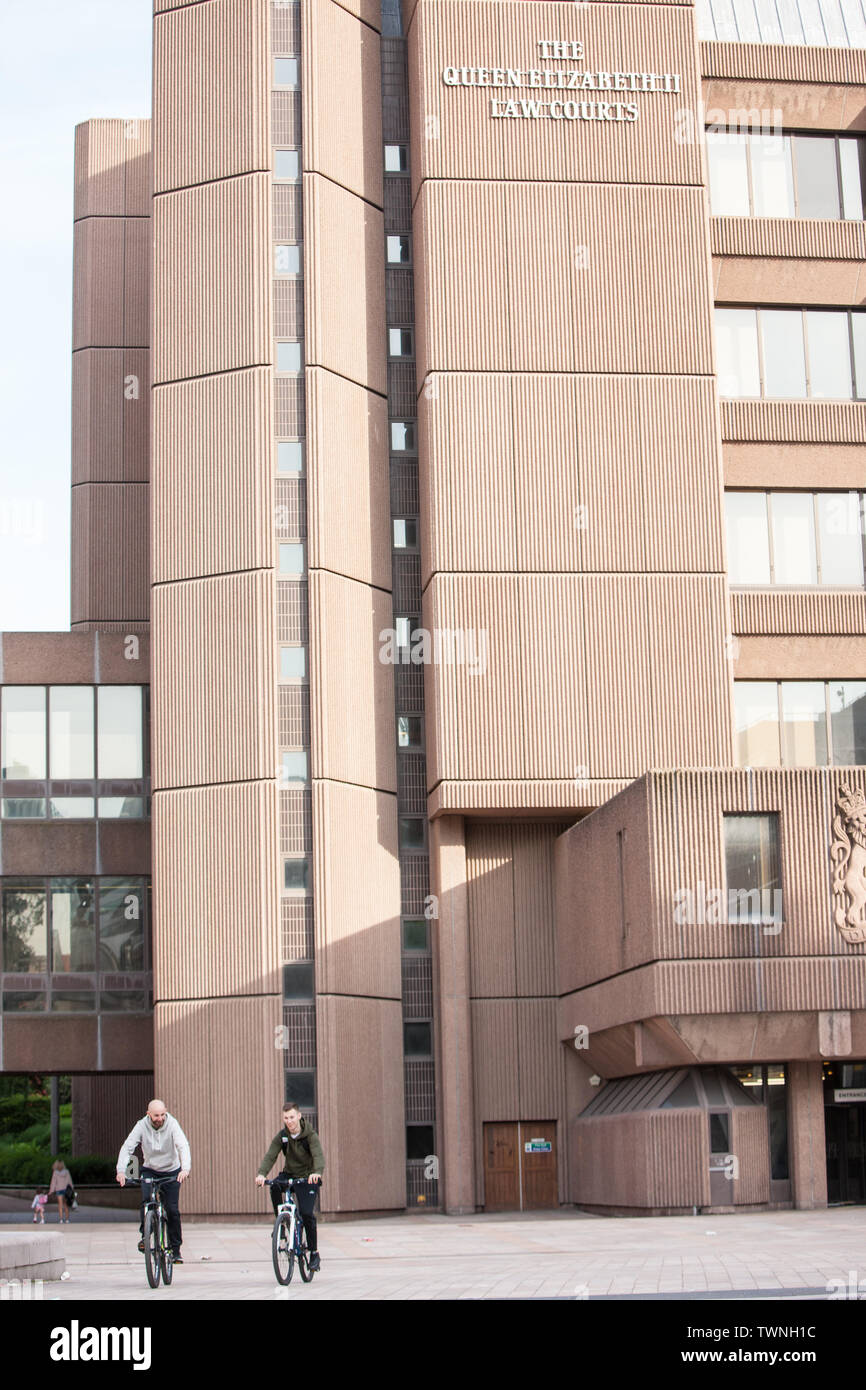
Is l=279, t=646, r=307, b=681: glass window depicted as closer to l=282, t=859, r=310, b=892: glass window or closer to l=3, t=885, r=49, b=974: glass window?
l=282, t=859, r=310, b=892: glass window

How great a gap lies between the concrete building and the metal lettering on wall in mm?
82

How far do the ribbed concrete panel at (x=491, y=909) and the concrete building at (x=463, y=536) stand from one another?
79mm

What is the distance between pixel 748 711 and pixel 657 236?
10788mm

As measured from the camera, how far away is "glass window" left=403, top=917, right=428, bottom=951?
129ft

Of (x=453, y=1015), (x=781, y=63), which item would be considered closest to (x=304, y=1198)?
(x=453, y=1015)

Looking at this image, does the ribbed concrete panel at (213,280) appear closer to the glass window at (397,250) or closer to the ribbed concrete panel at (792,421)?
the glass window at (397,250)

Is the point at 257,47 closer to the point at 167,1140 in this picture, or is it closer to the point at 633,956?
the point at 633,956

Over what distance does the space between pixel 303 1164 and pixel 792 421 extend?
90.4ft

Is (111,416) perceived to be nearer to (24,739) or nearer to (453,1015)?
(24,739)

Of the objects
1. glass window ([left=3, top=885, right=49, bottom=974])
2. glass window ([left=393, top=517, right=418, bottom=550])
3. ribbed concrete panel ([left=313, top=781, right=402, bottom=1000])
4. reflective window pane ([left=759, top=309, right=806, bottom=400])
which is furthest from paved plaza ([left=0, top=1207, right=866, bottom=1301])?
reflective window pane ([left=759, top=309, right=806, bottom=400])
